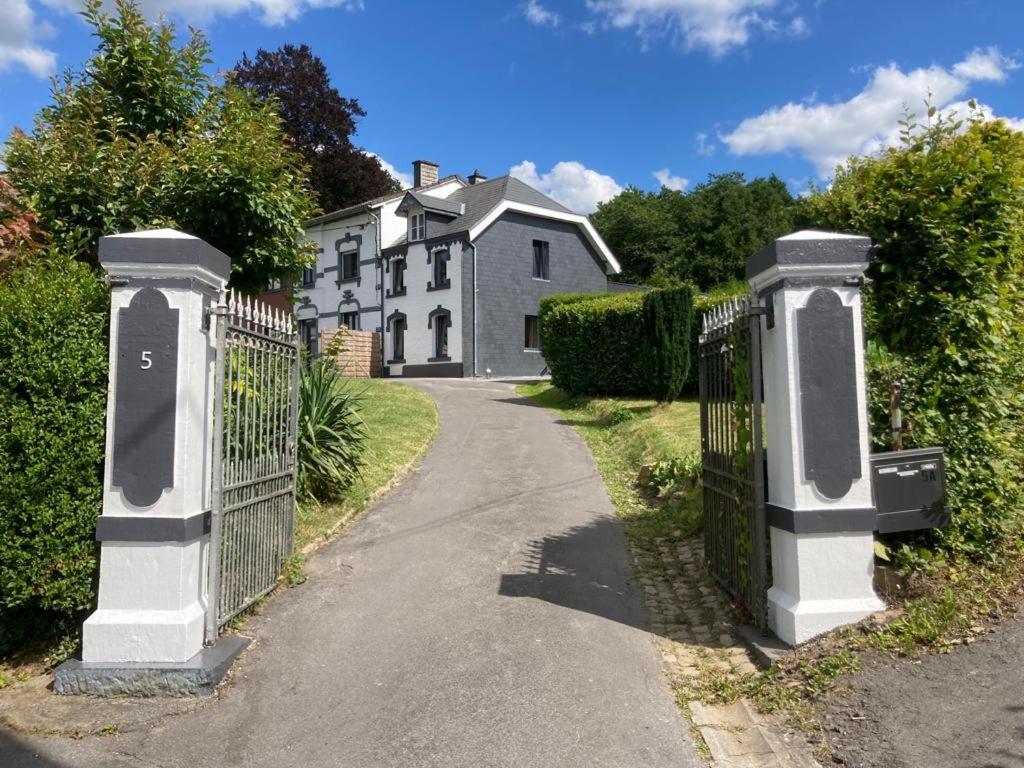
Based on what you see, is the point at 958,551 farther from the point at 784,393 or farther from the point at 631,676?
the point at 631,676

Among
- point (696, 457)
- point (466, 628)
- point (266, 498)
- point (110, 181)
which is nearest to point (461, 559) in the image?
point (466, 628)

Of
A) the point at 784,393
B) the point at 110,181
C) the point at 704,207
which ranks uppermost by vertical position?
the point at 704,207

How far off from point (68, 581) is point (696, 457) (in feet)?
22.8

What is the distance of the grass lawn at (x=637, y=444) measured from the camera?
8.04m

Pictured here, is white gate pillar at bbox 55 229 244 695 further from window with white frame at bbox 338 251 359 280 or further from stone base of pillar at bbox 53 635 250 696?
window with white frame at bbox 338 251 359 280

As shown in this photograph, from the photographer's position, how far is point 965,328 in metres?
4.91

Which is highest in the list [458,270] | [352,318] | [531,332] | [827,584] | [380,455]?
[458,270]

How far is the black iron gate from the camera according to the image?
16.5 feet

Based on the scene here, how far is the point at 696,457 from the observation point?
9219 mm

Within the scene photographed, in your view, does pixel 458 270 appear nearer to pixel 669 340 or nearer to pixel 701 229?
pixel 669 340

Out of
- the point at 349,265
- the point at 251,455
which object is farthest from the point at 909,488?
the point at 349,265

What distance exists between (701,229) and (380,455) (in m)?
40.4

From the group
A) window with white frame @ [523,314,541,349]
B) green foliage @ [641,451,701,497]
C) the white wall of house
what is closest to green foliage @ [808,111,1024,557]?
green foliage @ [641,451,701,497]

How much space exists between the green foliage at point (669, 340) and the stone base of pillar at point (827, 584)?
10.1m
